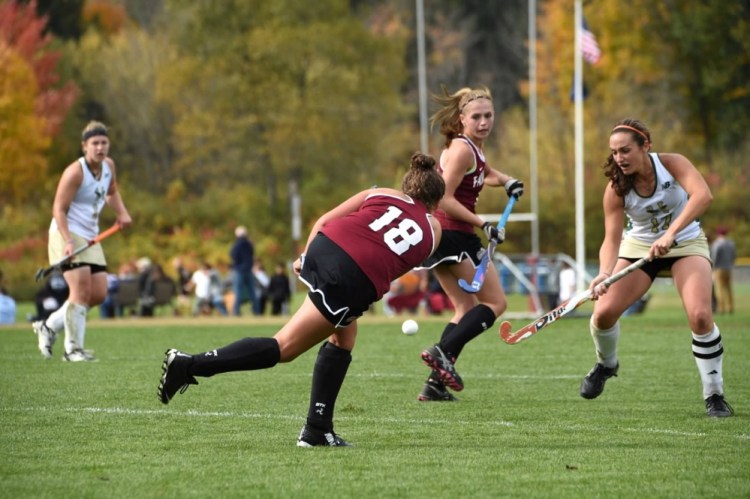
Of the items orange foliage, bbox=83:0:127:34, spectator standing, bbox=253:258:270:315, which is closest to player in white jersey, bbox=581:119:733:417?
spectator standing, bbox=253:258:270:315

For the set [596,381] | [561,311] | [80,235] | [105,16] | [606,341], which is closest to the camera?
[561,311]

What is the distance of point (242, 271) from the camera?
25.0m

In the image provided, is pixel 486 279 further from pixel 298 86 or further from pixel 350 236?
pixel 298 86

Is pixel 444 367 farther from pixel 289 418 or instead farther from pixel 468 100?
pixel 468 100

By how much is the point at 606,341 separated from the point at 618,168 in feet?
3.88

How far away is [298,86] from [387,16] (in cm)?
1212

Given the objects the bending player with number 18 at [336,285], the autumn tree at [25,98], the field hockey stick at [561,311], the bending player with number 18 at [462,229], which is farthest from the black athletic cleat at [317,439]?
the autumn tree at [25,98]

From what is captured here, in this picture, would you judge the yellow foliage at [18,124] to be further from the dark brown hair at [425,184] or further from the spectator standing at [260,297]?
the dark brown hair at [425,184]

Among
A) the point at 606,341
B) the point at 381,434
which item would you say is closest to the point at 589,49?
the point at 606,341

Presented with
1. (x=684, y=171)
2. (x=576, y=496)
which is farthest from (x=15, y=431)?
(x=684, y=171)

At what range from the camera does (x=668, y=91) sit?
4612 cm

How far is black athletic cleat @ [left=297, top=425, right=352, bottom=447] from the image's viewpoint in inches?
268

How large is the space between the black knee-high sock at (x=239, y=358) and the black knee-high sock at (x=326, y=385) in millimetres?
250

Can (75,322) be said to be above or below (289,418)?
below
